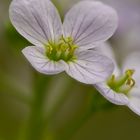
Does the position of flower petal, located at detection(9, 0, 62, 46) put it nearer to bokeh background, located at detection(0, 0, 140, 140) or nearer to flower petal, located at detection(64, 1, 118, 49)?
flower petal, located at detection(64, 1, 118, 49)

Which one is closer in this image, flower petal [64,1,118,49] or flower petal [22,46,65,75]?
flower petal [22,46,65,75]

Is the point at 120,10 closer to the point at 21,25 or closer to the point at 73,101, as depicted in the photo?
the point at 21,25

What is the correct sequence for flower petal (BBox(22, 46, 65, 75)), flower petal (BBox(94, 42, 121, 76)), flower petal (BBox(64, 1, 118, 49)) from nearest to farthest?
1. flower petal (BBox(22, 46, 65, 75))
2. flower petal (BBox(64, 1, 118, 49))
3. flower petal (BBox(94, 42, 121, 76))

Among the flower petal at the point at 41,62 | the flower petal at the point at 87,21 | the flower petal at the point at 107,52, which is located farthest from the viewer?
the flower petal at the point at 107,52

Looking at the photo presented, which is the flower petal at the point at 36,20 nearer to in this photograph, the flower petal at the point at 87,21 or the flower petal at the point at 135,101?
the flower petal at the point at 87,21

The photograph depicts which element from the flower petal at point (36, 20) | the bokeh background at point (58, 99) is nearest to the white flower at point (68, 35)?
the flower petal at point (36, 20)

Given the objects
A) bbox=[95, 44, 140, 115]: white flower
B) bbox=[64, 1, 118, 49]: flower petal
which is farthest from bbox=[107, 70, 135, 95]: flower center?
bbox=[64, 1, 118, 49]: flower petal

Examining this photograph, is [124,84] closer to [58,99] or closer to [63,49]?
[63,49]

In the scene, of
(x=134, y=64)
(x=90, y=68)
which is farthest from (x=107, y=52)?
(x=90, y=68)

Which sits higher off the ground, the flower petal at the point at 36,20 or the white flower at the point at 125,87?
the flower petal at the point at 36,20
